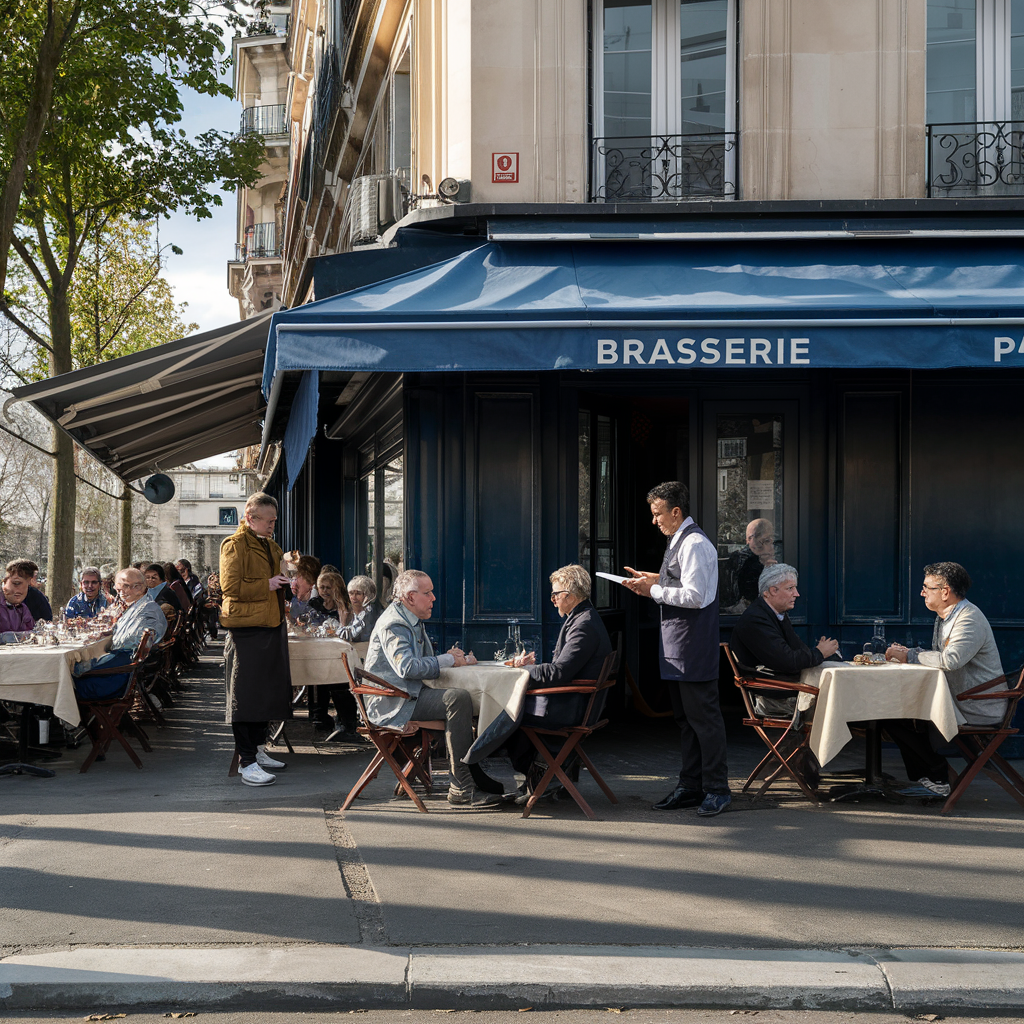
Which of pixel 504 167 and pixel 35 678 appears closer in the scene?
pixel 35 678

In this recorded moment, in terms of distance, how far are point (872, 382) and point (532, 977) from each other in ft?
20.8

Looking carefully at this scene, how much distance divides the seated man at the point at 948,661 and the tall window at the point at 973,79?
13.0ft

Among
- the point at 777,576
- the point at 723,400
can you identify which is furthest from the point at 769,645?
the point at 723,400

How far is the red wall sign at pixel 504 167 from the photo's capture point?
9.67 m

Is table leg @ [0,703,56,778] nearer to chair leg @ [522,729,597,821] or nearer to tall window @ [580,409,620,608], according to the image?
chair leg @ [522,729,597,821]

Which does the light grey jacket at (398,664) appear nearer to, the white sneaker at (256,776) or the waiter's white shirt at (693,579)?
the white sneaker at (256,776)

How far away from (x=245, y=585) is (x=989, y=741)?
4.84 m

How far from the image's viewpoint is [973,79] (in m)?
9.92

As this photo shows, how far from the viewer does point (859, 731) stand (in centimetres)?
764

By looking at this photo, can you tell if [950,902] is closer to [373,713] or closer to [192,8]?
[373,713]

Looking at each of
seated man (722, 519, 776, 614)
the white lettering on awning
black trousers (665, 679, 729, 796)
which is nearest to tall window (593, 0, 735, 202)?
the white lettering on awning

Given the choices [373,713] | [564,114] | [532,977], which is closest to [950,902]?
[532,977]

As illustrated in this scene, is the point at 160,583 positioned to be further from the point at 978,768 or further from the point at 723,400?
the point at 978,768

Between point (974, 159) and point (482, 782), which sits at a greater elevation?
point (974, 159)
